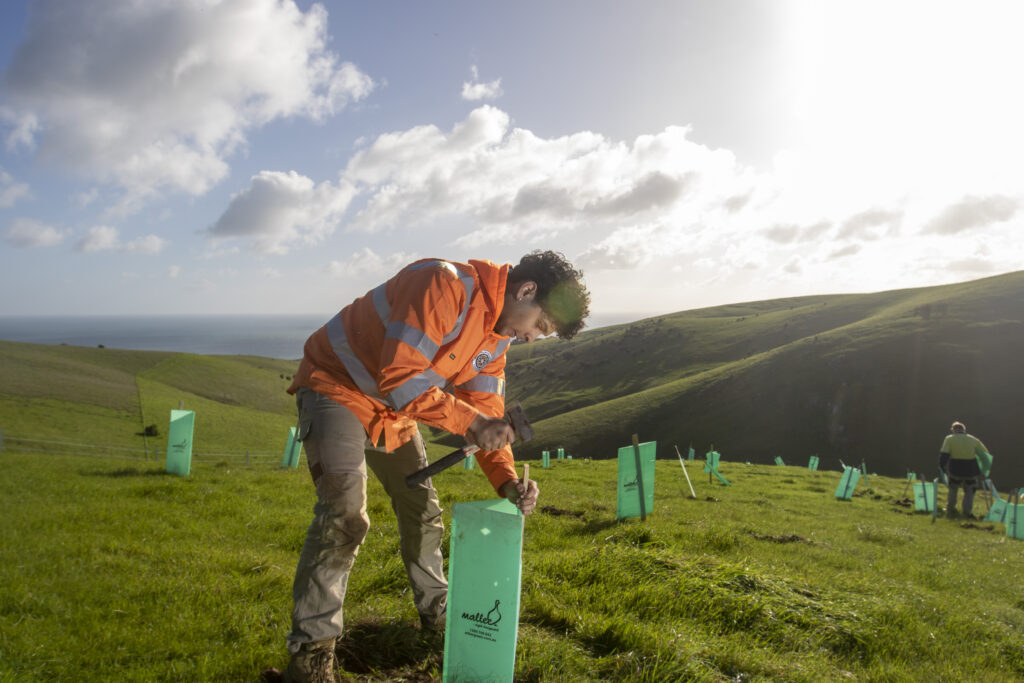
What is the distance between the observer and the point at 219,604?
442 cm

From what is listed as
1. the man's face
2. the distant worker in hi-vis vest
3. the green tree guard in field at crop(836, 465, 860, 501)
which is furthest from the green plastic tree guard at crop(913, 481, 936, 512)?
the man's face

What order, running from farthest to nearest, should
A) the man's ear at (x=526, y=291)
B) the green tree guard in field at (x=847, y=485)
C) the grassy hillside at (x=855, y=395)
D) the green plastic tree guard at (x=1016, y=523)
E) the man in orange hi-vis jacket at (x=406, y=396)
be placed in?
1. the grassy hillside at (x=855, y=395)
2. the green tree guard in field at (x=847, y=485)
3. the green plastic tree guard at (x=1016, y=523)
4. the man's ear at (x=526, y=291)
5. the man in orange hi-vis jacket at (x=406, y=396)

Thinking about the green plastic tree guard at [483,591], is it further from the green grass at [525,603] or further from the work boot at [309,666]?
the work boot at [309,666]

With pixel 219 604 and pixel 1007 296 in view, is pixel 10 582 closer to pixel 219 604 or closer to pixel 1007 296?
pixel 219 604

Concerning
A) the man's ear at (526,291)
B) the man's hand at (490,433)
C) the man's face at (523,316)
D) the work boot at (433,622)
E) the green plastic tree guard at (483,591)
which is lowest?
the work boot at (433,622)

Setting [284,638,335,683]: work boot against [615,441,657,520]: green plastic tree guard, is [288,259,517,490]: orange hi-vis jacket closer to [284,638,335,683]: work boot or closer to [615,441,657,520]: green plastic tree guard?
[284,638,335,683]: work boot

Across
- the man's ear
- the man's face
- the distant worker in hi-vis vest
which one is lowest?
the distant worker in hi-vis vest

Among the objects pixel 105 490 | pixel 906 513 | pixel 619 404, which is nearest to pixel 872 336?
pixel 619 404

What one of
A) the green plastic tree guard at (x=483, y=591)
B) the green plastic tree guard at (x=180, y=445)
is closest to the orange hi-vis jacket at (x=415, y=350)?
the green plastic tree guard at (x=483, y=591)

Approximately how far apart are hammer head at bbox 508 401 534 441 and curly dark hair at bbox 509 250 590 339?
2.70ft

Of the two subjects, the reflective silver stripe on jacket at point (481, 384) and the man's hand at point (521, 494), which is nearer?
the man's hand at point (521, 494)

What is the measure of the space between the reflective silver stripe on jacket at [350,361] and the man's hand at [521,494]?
1.09 m

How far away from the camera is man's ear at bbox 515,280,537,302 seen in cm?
356

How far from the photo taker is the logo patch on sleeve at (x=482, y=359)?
3.85m
